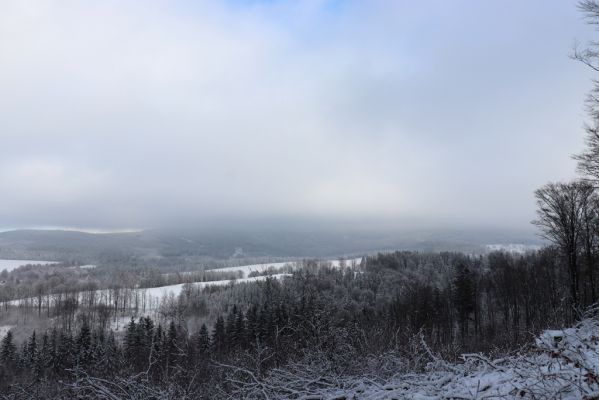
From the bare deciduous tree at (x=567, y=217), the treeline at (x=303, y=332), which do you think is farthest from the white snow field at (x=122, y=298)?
the bare deciduous tree at (x=567, y=217)

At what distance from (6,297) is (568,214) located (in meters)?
143

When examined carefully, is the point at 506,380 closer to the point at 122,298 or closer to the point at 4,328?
the point at 4,328

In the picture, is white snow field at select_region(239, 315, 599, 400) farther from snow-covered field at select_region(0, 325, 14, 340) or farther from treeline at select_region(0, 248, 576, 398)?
snow-covered field at select_region(0, 325, 14, 340)

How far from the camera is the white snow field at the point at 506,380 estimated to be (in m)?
3.26

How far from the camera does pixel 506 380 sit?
153 inches

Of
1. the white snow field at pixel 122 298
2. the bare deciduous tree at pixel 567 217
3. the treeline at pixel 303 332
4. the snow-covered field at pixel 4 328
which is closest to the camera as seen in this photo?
the treeline at pixel 303 332

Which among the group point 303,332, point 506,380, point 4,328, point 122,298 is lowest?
point 4,328

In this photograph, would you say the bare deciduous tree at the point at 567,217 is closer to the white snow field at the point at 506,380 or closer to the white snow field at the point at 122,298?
the white snow field at the point at 506,380

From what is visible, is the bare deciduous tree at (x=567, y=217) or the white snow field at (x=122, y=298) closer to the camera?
the bare deciduous tree at (x=567, y=217)

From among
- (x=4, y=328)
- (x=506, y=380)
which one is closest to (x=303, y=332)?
(x=506, y=380)

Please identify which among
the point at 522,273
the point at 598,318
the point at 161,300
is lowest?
the point at 161,300

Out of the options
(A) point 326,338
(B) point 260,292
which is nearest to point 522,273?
(A) point 326,338

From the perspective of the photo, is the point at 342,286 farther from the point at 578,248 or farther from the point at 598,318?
the point at 598,318

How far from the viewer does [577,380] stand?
10.6ft
